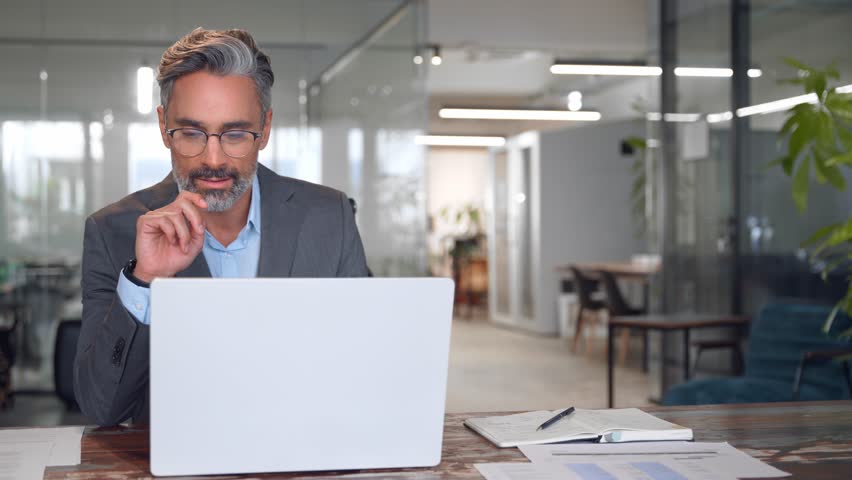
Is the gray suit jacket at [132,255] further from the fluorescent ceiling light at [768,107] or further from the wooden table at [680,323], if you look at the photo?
the fluorescent ceiling light at [768,107]

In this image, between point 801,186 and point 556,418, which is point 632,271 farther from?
point 556,418

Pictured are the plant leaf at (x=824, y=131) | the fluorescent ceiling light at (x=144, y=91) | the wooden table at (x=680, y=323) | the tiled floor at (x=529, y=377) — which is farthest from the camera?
the tiled floor at (x=529, y=377)

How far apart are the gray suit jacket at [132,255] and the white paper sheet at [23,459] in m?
0.14

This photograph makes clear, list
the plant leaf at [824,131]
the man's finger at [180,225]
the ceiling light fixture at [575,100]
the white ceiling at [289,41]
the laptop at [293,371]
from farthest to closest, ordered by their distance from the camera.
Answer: the ceiling light fixture at [575,100], the white ceiling at [289,41], the plant leaf at [824,131], the man's finger at [180,225], the laptop at [293,371]

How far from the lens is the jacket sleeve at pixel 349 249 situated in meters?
2.13

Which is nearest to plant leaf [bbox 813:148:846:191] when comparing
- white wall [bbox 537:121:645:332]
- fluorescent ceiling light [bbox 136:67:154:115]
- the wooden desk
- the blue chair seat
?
the blue chair seat

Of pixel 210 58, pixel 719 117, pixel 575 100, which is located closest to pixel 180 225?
pixel 210 58

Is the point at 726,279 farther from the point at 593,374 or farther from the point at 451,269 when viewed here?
the point at 451,269

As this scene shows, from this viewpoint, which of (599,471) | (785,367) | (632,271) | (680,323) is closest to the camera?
(599,471)

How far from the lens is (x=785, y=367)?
4.45m

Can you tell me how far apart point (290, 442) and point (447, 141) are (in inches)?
608

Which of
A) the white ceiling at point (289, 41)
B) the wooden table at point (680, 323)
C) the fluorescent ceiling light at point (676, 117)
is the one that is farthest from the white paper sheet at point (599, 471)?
the fluorescent ceiling light at point (676, 117)

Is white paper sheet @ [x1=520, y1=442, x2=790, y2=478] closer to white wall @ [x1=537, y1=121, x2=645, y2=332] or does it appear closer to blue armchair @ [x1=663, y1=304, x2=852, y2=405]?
blue armchair @ [x1=663, y1=304, x2=852, y2=405]

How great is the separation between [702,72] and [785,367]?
2.48 m
